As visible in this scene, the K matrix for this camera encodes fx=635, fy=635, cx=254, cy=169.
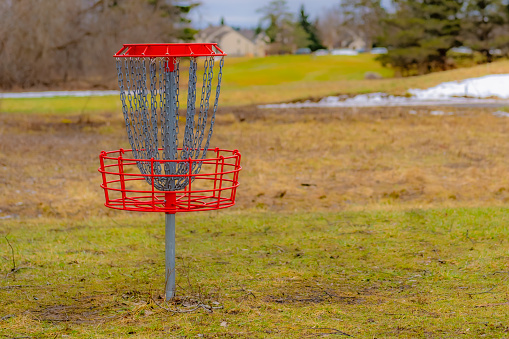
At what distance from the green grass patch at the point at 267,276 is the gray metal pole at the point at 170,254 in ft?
0.39

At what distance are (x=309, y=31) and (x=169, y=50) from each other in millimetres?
118502

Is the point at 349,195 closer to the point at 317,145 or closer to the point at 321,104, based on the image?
the point at 317,145

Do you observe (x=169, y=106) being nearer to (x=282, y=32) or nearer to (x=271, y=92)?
(x=271, y=92)

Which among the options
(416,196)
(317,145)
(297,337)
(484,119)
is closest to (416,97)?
(484,119)

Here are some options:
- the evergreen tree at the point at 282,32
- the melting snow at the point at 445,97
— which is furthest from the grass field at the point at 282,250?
the evergreen tree at the point at 282,32

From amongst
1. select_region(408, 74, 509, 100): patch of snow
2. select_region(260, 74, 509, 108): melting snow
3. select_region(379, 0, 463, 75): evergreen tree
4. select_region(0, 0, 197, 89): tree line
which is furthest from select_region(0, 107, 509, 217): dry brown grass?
select_region(379, 0, 463, 75): evergreen tree

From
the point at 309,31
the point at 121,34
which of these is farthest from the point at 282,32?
the point at 121,34

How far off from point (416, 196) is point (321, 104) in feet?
58.8

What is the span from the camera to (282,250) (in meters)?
7.38

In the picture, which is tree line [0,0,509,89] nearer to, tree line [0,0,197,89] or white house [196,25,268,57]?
tree line [0,0,197,89]

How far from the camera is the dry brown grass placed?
11086mm

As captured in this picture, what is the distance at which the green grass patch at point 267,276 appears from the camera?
479 cm

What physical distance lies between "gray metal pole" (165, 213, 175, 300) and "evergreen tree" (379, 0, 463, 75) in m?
52.9

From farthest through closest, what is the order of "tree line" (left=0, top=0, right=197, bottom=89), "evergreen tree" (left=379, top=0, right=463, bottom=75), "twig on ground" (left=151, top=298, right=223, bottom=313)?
"evergreen tree" (left=379, top=0, right=463, bottom=75)
"tree line" (left=0, top=0, right=197, bottom=89)
"twig on ground" (left=151, top=298, right=223, bottom=313)
